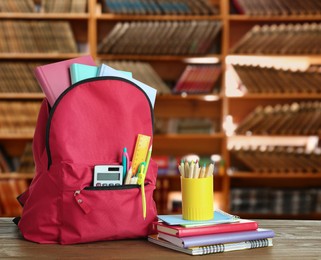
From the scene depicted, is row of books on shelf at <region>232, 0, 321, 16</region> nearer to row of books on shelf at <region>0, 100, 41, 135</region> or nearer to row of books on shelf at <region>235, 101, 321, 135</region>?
row of books on shelf at <region>235, 101, 321, 135</region>

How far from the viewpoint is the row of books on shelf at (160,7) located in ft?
14.4

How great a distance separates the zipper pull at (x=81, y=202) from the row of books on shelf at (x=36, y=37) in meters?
3.32

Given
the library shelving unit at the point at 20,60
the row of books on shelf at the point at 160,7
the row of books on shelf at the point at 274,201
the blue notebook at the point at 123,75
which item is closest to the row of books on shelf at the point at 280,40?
the row of books on shelf at the point at 160,7

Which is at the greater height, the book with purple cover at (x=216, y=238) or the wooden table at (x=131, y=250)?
the book with purple cover at (x=216, y=238)

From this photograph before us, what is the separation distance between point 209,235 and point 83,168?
0.29m

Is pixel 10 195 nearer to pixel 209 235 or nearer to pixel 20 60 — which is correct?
pixel 20 60

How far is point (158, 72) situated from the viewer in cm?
468

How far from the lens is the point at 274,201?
14.8 ft

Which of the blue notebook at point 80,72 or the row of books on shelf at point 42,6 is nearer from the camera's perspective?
the blue notebook at point 80,72

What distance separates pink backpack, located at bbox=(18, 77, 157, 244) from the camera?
1.17 metres

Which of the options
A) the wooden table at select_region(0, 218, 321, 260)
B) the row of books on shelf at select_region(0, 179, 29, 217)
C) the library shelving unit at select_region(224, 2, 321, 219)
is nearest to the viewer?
the wooden table at select_region(0, 218, 321, 260)

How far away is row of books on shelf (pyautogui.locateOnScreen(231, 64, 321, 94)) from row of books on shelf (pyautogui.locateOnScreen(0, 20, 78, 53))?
4.26 ft

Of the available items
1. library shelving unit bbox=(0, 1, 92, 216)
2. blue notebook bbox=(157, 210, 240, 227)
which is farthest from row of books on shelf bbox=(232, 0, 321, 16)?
blue notebook bbox=(157, 210, 240, 227)

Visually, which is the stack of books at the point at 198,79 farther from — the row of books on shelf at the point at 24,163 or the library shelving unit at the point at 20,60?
the row of books on shelf at the point at 24,163
